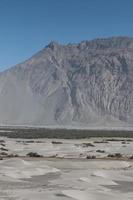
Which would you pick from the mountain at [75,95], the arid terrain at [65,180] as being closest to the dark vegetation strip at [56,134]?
the arid terrain at [65,180]

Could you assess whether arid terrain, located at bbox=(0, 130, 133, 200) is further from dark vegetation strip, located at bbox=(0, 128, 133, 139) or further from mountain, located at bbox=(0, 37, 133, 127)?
mountain, located at bbox=(0, 37, 133, 127)

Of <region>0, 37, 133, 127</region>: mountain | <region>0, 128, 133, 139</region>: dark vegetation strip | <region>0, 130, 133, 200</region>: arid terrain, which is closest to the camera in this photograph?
<region>0, 130, 133, 200</region>: arid terrain

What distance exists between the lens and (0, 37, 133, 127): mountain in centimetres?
17262

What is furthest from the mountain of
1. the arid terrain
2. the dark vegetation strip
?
the arid terrain

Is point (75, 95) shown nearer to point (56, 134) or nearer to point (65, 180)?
point (56, 134)

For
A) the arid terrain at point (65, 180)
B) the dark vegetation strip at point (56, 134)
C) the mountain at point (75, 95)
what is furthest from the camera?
the mountain at point (75, 95)

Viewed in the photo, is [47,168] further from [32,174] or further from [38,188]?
[38,188]

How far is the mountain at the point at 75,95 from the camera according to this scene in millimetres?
172625

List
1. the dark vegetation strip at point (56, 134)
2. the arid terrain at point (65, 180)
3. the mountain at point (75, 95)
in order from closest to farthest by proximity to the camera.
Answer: the arid terrain at point (65, 180)
the dark vegetation strip at point (56, 134)
the mountain at point (75, 95)

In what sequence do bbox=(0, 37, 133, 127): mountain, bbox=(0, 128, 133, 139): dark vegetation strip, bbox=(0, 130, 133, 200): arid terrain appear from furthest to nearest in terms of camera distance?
1. bbox=(0, 37, 133, 127): mountain
2. bbox=(0, 128, 133, 139): dark vegetation strip
3. bbox=(0, 130, 133, 200): arid terrain

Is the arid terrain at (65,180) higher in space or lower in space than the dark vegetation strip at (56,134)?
lower

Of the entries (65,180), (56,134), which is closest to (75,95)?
(56,134)

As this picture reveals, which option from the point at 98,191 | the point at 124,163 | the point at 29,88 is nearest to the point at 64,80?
the point at 29,88

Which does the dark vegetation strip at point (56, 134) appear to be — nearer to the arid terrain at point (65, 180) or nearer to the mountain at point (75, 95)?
the arid terrain at point (65, 180)
